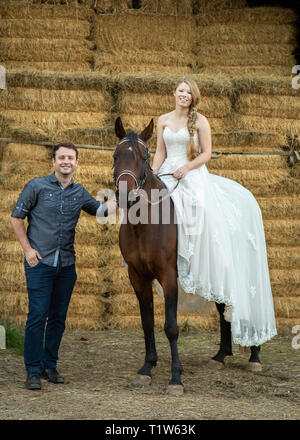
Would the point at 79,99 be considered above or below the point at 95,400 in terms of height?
above

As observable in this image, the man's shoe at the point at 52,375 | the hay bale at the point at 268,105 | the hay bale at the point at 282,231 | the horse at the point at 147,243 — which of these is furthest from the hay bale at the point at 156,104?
the man's shoe at the point at 52,375

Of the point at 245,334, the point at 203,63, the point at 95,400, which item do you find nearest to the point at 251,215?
the point at 245,334

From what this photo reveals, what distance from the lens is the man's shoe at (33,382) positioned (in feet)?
15.3

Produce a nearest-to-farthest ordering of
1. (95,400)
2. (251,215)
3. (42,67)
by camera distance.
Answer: (95,400), (251,215), (42,67)

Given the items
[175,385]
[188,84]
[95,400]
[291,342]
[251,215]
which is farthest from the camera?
[291,342]

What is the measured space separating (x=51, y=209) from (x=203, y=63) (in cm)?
376

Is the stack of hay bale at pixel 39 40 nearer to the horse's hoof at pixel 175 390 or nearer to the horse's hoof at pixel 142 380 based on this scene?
the horse's hoof at pixel 142 380

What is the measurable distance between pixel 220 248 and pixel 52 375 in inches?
65.5

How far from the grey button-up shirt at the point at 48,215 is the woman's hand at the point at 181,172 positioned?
2.88ft

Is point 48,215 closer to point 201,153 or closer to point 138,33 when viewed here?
point 201,153

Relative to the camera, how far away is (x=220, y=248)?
5035 mm

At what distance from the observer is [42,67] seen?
293 inches

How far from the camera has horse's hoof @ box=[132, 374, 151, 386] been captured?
16.1 feet

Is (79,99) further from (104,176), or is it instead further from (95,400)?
(95,400)
